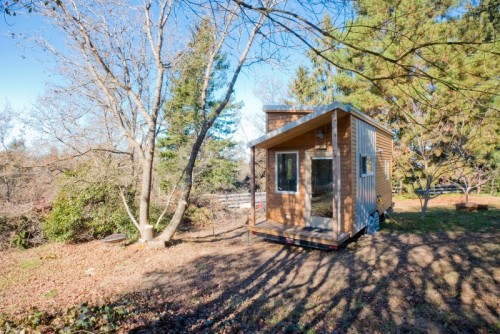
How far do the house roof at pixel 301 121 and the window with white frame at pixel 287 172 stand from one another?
533 millimetres

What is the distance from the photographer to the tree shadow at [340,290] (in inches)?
140

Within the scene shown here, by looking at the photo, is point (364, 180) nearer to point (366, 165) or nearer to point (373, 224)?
point (366, 165)

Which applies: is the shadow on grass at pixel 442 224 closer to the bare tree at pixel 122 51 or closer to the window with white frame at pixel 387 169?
the window with white frame at pixel 387 169

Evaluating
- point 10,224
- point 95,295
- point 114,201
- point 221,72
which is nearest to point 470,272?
point 95,295

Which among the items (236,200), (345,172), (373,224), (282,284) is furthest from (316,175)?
(236,200)

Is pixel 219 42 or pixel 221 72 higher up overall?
pixel 221 72

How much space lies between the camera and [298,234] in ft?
21.5

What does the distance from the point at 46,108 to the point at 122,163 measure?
315 cm

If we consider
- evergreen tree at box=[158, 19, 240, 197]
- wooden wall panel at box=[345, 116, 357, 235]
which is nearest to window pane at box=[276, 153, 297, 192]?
wooden wall panel at box=[345, 116, 357, 235]

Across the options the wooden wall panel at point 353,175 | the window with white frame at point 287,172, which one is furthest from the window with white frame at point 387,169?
the window with white frame at point 287,172

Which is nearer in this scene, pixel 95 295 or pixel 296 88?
pixel 95 295

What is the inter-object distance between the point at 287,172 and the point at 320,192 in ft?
3.52

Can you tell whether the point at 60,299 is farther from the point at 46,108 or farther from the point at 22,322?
the point at 46,108

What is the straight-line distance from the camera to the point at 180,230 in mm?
10227
